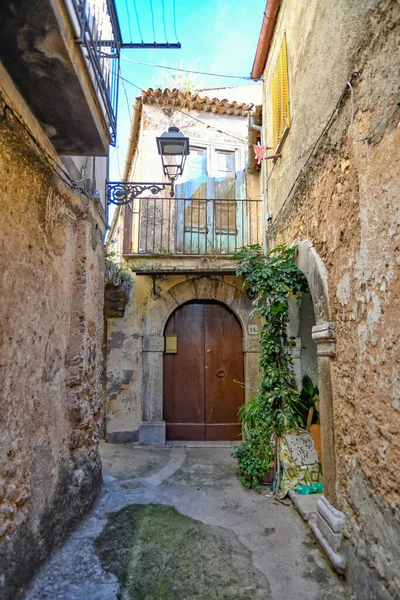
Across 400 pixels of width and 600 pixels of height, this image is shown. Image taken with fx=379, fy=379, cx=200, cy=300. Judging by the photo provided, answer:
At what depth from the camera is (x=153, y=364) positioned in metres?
6.61

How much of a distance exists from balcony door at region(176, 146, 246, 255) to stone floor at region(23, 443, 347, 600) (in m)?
3.90

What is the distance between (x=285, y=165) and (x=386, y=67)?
259cm

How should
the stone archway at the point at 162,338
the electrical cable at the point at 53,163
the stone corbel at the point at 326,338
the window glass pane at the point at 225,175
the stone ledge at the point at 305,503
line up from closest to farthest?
the electrical cable at the point at 53,163 → the stone corbel at the point at 326,338 → the stone ledge at the point at 305,503 → the stone archway at the point at 162,338 → the window glass pane at the point at 225,175

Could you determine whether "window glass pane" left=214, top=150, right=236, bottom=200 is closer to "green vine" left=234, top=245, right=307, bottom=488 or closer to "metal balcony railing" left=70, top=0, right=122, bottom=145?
"green vine" left=234, top=245, right=307, bottom=488

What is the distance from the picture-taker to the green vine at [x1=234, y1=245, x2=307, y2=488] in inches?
159

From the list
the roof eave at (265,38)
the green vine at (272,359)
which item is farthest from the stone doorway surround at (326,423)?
the roof eave at (265,38)

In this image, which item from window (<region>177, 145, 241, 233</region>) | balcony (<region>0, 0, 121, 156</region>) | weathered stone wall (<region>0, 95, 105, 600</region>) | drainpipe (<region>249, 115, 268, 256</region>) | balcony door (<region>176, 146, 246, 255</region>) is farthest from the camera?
window (<region>177, 145, 241, 233</region>)

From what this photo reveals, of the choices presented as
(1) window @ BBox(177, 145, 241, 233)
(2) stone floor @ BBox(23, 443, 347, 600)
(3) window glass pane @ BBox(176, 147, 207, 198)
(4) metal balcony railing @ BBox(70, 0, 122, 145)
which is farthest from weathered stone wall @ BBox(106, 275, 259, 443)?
(4) metal balcony railing @ BBox(70, 0, 122, 145)

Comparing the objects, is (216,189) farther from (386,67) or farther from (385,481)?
(385,481)

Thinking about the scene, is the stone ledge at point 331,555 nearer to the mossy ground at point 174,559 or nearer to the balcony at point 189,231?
the mossy ground at point 174,559

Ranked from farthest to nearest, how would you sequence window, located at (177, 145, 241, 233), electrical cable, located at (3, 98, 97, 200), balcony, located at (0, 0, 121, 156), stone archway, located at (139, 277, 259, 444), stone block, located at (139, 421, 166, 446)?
window, located at (177, 145, 241, 233) → stone archway, located at (139, 277, 259, 444) → stone block, located at (139, 421, 166, 446) → electrical cable, located at (3, 98, 97, 200) → balcony, located at (0, 0, 121, 156)

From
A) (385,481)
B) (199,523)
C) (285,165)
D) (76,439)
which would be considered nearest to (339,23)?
(285,165)

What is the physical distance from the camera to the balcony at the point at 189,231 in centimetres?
642

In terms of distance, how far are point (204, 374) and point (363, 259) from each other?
4850 mm
